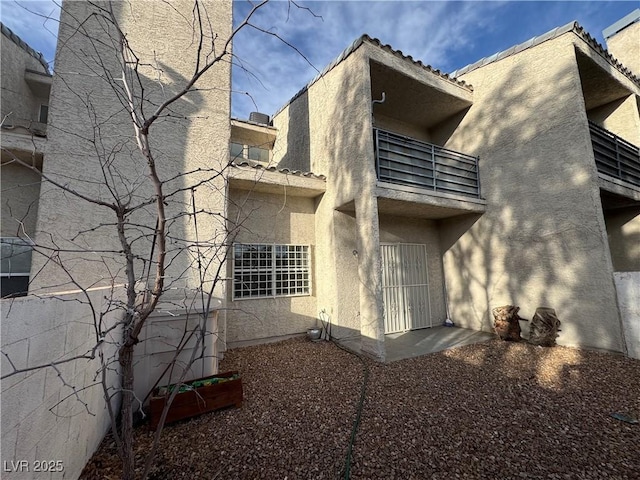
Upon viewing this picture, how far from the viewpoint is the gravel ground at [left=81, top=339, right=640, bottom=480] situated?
3010mm

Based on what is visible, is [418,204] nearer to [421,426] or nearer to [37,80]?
[421,426]

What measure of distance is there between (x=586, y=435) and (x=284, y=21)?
623cm

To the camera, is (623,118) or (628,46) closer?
(623,118)

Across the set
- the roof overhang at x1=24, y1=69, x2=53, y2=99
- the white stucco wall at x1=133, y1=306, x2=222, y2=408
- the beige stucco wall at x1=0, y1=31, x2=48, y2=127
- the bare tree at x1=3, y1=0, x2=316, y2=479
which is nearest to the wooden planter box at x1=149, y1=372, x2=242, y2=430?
the white stucco wall at x1=133, y1=306, x2=222, y2=408

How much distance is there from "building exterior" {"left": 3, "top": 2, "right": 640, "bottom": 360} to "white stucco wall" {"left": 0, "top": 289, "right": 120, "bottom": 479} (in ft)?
10.2

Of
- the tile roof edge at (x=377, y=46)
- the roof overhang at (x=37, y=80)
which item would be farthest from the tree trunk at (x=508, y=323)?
the roof overhang at (x=37, y=80)

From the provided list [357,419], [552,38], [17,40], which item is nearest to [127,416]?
[357,419]

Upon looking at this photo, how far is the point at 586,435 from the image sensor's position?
11.4ft

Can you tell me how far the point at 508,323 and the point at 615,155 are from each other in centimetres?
636

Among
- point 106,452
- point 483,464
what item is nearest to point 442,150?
point 483,464

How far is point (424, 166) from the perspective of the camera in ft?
26.2

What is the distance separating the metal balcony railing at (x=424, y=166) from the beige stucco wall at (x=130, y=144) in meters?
4.36

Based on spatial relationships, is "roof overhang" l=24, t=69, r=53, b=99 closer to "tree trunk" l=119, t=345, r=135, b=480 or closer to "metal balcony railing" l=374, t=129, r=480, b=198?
"metal balcony railing" l=374, t=129, r=480, b=198

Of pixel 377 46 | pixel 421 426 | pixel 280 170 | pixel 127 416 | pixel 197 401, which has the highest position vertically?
pixel 377 46
